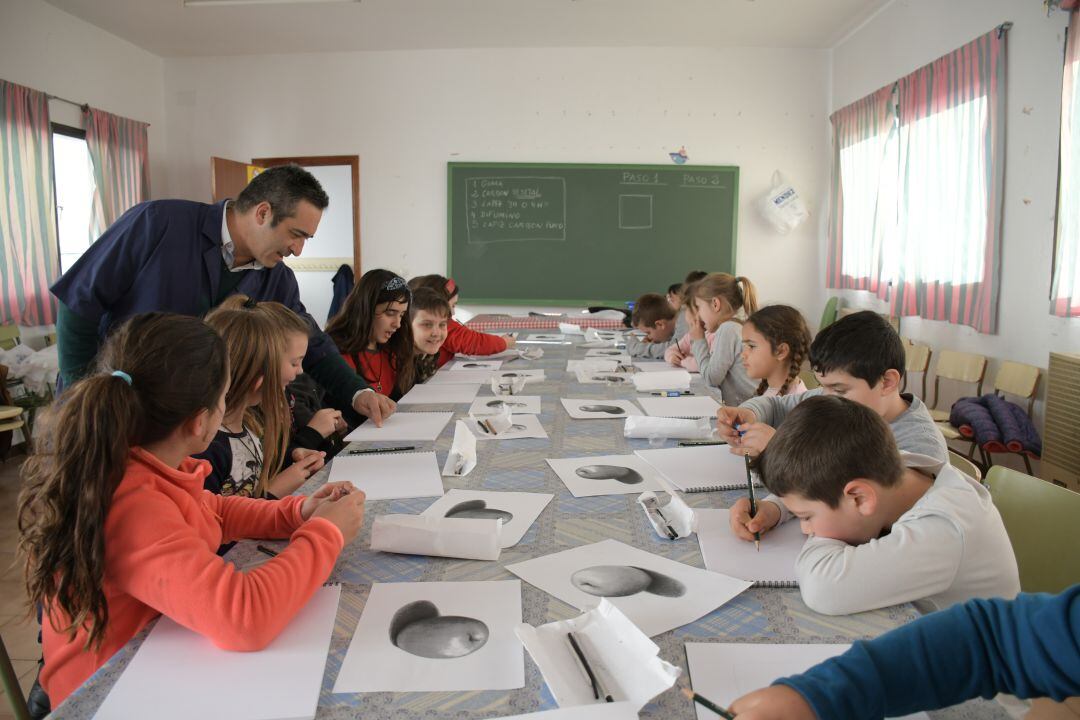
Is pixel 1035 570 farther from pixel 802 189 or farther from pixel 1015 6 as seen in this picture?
pixel 802 189

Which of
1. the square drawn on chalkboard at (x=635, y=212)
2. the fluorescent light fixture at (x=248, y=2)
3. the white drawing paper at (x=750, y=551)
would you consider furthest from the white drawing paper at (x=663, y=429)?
the square drawn on chalkboard at (x=635, y=212)

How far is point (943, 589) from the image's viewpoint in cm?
92

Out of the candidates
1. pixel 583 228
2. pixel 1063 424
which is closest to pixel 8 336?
Answer: pixel 583 228

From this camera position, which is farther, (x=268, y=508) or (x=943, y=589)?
(x=268, y=508)

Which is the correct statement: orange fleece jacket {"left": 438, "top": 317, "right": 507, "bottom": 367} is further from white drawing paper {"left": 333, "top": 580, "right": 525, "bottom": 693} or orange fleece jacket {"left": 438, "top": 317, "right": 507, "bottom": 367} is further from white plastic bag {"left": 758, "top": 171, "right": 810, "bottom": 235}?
white plastic bag {"left": 758, "top": 171, "right": 810, "bottom": 235}

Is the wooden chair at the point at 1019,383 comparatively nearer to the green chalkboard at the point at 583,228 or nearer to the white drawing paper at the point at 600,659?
the green chalkboard at the point at 583,228

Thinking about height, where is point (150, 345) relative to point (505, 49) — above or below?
below

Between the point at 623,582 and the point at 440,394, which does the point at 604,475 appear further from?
the point at 440,394

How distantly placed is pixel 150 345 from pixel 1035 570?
4.80 ft

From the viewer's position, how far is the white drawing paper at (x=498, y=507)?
1.17m

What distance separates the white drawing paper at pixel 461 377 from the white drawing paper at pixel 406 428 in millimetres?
483

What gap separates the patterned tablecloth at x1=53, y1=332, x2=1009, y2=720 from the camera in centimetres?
71

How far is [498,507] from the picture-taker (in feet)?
4.09

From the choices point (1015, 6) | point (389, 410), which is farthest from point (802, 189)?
point (389, 410)
